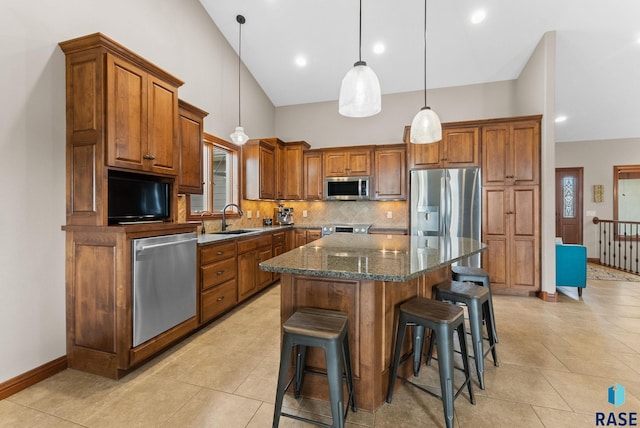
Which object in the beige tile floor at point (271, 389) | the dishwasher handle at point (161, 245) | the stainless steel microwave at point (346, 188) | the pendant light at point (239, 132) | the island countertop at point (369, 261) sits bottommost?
the beige tile floor at point (271, 389)

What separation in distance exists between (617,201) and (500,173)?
4.83 meters

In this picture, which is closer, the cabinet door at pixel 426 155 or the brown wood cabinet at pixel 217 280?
the brown wood cabinet at pixel 217 280

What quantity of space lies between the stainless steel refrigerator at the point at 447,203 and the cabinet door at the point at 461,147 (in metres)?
0.12

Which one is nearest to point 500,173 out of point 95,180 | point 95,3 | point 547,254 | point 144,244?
point 547,254

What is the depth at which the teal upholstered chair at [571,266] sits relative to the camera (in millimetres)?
3715

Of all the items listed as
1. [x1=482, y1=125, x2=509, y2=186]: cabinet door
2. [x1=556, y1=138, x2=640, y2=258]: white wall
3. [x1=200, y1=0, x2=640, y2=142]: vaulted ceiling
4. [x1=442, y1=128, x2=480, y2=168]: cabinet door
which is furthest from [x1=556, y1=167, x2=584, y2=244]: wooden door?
[x1=442, y1=128, x2=480, y2=168]: cabinet door

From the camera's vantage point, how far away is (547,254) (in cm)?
368

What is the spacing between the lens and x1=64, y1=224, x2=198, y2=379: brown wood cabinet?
2.02 metres

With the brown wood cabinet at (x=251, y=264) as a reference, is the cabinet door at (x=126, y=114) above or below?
above

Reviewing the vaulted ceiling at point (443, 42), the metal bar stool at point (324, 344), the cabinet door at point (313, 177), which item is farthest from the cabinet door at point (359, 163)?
the metal bar stool at point (324, 344)

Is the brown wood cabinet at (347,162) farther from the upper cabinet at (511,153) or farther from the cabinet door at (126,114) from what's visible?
the cabinet door at (126,114)

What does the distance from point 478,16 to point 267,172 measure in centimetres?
368

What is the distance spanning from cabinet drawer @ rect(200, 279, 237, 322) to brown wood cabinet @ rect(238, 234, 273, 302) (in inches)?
5.9

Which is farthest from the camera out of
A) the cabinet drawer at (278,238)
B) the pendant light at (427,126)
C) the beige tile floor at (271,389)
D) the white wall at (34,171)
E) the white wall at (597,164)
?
the white wall at (597,164)
